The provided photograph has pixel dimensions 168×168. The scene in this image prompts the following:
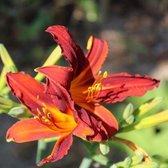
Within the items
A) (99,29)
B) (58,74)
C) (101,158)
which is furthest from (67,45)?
(99,29)

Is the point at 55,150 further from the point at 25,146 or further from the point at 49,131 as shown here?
the point at 25,146

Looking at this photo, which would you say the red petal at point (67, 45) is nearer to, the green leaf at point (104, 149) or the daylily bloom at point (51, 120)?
the daylily bloom at point (51, 120)

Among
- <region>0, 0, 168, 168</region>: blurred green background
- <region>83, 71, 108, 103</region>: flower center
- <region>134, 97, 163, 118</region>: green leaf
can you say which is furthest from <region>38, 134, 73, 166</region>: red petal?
<region>0, 0, 168, 168</region>: blurred green background

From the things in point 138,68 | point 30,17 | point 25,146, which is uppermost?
point 30,17

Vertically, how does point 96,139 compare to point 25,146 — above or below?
above

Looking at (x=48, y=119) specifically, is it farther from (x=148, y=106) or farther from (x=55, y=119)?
(x=148, y=106)

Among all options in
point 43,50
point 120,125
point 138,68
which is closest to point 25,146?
point 43,50

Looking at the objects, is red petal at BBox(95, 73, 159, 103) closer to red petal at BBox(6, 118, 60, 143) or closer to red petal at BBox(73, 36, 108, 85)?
red petal at BBox(73, 36, 108, 85)
